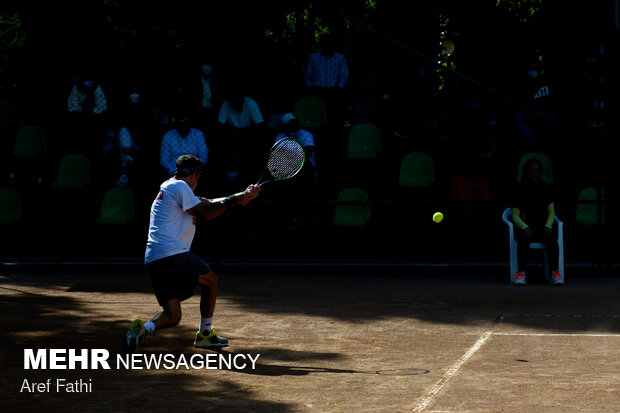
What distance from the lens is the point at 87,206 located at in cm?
1681

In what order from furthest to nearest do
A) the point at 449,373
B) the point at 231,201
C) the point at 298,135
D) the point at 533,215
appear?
1. the point at 298,135
2. the point at 533,215
3. the point at 231,201
4. the point at 449,373

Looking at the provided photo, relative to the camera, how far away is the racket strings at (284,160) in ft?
29.7

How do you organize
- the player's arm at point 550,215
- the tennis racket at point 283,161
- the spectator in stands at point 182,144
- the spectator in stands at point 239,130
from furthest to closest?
the spectator in stands at point 239,130 < the spectator in stands at point 182,144 < the player's arm at point 550,215 < the tennis racket at point 283,161

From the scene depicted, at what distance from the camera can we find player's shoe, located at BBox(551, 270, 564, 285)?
1335cm

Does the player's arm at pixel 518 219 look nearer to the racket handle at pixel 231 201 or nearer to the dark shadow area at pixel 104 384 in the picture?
the dark shadow area at pixel 104 384

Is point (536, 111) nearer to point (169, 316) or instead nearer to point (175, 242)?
point (175, 242)

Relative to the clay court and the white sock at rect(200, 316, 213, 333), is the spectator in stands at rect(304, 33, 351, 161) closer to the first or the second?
the clay court

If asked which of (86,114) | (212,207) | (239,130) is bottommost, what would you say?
(212,207)

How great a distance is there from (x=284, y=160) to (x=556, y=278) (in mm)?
5675

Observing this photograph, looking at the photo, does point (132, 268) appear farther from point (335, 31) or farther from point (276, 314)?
point (335, 31)

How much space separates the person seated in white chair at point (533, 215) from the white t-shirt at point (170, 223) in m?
6.20

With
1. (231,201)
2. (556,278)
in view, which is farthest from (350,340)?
(556,278)

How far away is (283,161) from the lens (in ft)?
29.8

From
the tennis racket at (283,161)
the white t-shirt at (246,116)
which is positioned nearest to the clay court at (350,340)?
the tennis racket at (283,161)
